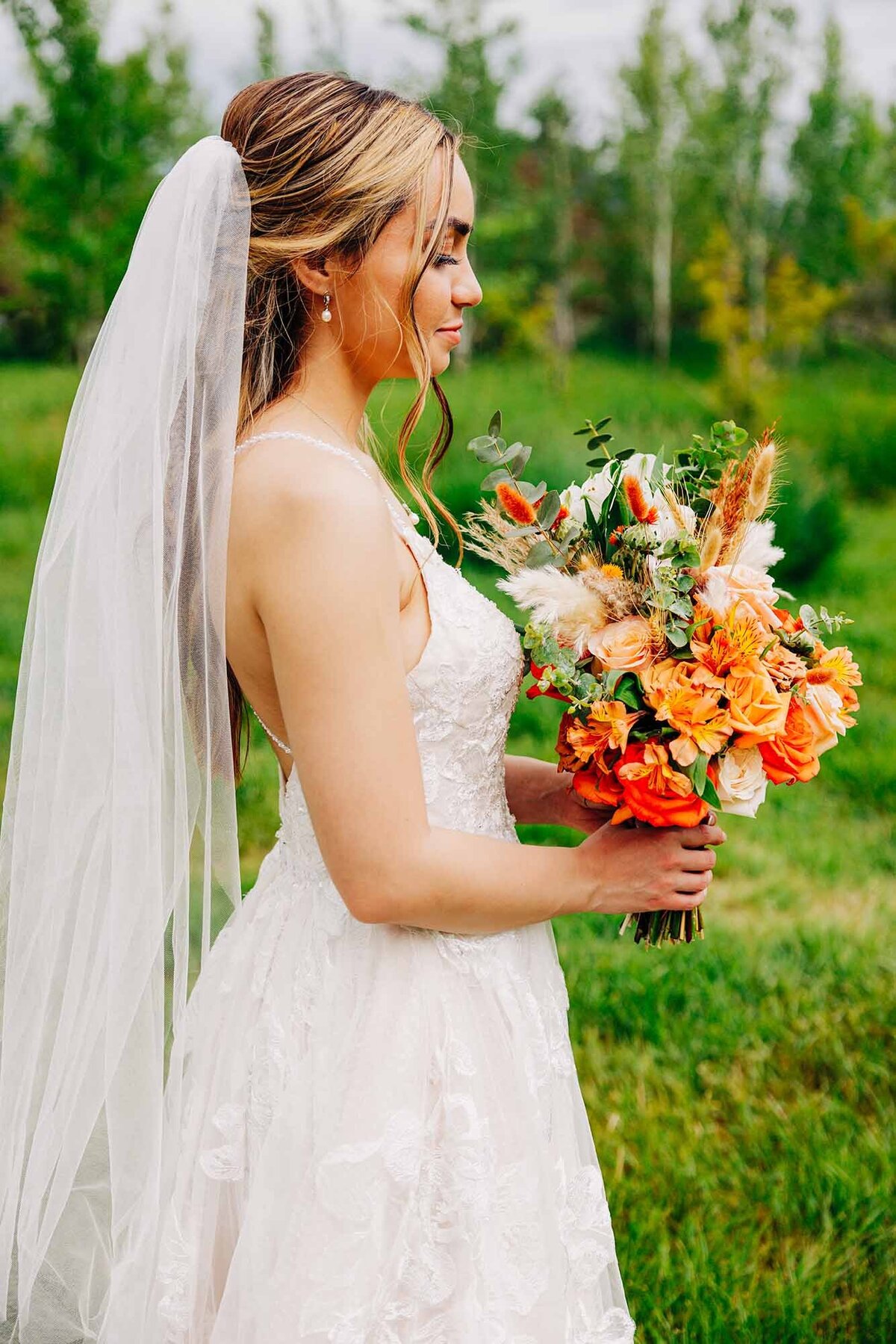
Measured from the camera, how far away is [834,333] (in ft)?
75.7

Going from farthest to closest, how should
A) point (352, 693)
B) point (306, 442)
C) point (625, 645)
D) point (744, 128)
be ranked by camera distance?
point (744, 128)
point (625, 645)
point (306, 442)
point (352, 693)

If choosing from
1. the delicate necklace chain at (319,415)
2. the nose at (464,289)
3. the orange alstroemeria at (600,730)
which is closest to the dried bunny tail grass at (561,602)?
the orange alstroemeria at (600,730)

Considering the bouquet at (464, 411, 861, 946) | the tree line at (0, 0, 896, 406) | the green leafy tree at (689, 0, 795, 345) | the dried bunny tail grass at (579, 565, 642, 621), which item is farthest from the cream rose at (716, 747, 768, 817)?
the green leafy tree at (689, 0, 795, 345)

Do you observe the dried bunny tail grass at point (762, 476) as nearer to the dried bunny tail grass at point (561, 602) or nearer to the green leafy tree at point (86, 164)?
the dried bunny tail grass at point (561, 602)

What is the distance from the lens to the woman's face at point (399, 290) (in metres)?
1.71

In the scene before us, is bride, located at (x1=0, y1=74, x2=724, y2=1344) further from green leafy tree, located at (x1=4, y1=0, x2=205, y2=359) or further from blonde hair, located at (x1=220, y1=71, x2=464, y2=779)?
green leafy tree, located at (x1=4, y1=0, x2=205, y2=359)

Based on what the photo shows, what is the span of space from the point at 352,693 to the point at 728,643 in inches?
21.9

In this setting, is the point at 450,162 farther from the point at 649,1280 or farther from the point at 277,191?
the point at 649,1280

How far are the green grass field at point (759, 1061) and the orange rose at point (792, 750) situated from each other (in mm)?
930

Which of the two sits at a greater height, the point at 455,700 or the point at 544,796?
the point at 455,700

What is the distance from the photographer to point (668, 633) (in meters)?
1.70

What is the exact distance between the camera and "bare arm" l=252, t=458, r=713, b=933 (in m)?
1.49

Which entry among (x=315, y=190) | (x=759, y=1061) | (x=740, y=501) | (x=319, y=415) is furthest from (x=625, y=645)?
(x=759, y=1061)

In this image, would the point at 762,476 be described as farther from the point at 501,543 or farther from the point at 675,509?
the point at 501,543
